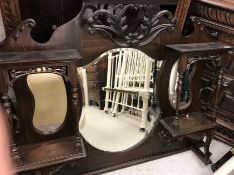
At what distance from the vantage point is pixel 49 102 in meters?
1.19

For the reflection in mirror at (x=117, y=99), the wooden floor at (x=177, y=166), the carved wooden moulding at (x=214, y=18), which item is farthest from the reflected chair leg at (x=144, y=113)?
the carved wooden moulding at (x=214, y=18)

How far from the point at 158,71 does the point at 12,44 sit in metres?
0.76

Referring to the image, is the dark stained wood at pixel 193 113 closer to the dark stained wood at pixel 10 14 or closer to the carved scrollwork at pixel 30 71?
the carved scrollwork at pixel 30 71

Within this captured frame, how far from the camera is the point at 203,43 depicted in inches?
52.6

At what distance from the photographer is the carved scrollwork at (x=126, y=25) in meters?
1.09

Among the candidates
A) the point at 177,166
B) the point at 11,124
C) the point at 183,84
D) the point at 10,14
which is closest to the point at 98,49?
the point at 10,14

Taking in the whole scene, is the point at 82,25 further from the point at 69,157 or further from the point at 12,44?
the point at 69,157

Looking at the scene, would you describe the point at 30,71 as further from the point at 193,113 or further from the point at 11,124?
the point at 193,113

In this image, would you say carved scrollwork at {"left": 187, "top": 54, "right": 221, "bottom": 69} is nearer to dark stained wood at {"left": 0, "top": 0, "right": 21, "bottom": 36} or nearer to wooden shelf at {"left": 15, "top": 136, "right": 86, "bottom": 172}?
wooden shelf at {"left": 15, "top": 136, "right": 86, "bottom": 172}

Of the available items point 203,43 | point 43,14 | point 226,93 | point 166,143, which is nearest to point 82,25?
point 43,14

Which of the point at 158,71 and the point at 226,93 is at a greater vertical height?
the point at 158,71

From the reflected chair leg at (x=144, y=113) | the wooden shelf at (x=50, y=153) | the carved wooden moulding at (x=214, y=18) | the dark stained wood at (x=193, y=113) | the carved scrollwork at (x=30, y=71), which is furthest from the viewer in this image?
the reflected chair leg at (x=144, y=113)

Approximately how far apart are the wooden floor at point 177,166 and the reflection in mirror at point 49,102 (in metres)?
0.50

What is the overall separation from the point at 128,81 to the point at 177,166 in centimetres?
64
